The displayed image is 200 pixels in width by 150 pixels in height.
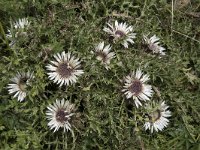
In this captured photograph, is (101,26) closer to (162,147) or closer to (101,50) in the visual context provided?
(101,50)

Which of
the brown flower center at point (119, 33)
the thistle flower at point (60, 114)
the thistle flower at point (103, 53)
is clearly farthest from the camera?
the brown flower center at point (119, 33)

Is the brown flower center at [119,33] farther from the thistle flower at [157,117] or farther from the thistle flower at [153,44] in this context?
the thistle flower at [157,117]

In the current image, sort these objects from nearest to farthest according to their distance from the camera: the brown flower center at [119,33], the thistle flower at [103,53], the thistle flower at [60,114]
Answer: the thistle flower at [60,114]
the thistle flower at [103,53]
the brown flower center at [119,33]

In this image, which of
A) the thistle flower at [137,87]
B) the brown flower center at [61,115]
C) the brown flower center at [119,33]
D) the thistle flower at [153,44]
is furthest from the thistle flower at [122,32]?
the brown flower center at [61,115]

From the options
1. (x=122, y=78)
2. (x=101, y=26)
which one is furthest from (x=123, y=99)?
(x=101, y=26)

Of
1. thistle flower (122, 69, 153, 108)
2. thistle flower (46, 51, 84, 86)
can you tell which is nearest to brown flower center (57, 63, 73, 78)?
thistle flower (46, 51, 84, 86)

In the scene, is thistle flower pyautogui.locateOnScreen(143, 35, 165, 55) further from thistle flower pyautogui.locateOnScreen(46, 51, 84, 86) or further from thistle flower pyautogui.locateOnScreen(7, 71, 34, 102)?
thistle flower pyautogui.locateOnScreen(7, 71, 34, 102)

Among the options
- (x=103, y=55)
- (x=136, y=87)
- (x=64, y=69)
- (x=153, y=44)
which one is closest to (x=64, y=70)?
(x=64, y=69)
